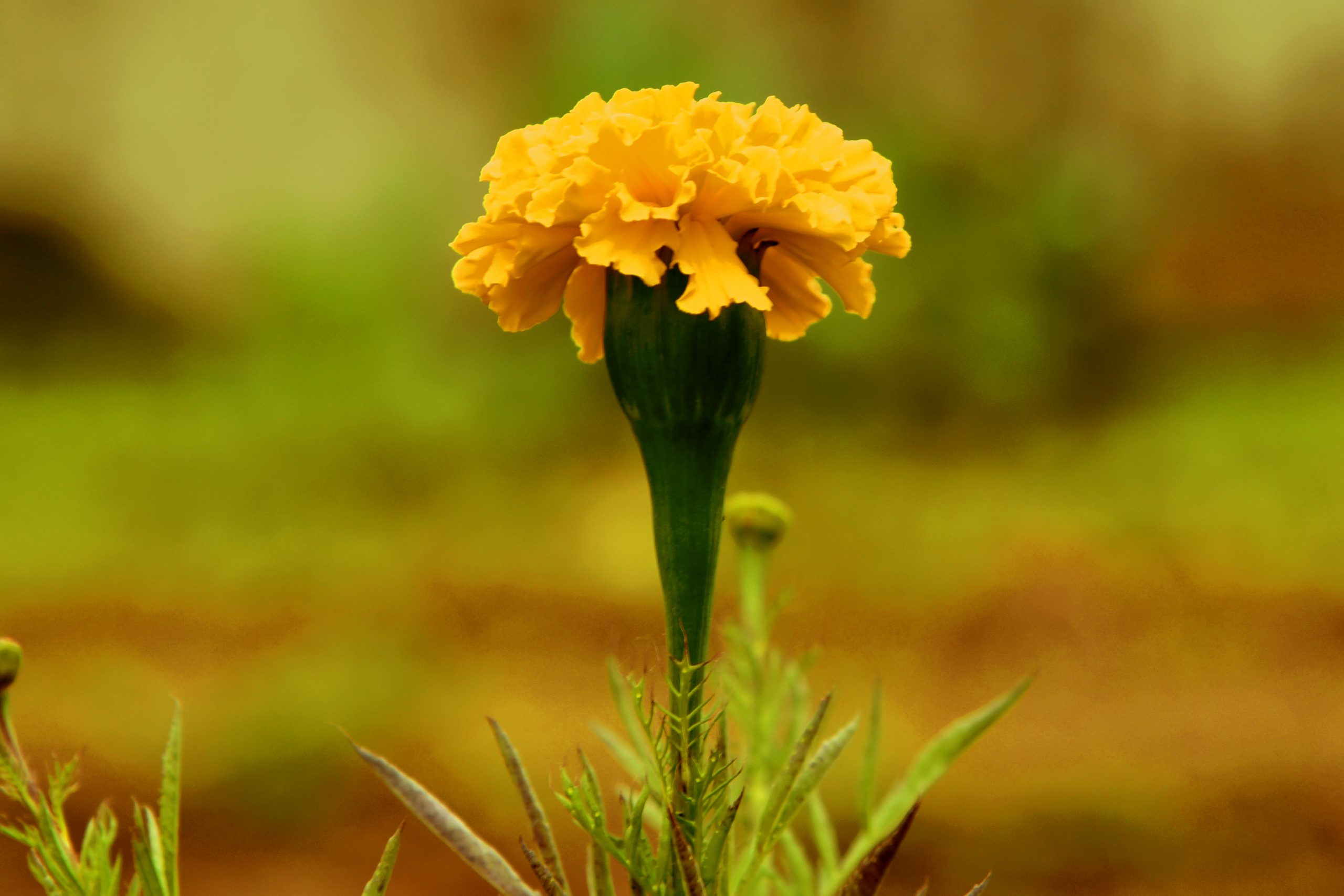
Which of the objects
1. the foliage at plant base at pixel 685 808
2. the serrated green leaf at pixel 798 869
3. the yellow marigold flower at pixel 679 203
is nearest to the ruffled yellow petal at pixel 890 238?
the yellow marigold flower at pixel 679 203

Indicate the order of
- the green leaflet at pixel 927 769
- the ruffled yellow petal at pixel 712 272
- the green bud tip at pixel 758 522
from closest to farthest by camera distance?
1. the ruffled yellow petal at pixel 712 272
2. the green leaflet at pixel 927 769
3. the green bud tip at pixel 758 522

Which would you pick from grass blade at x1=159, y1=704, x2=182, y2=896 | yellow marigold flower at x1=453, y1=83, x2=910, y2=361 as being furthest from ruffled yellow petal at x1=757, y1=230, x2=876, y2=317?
grass blade at x1=159, y1=704, x2=182, y2=896

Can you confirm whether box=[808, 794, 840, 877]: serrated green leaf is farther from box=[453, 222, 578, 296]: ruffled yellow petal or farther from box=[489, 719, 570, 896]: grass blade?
box=[453, 222, 578, 296]: ruffled yellow petal

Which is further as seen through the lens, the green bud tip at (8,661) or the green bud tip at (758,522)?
the green bud tip at (758,522)

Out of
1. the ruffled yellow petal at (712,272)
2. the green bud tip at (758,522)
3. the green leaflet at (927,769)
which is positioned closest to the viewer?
the ruffled yellow petal at (712,272)

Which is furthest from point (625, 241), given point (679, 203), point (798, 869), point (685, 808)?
point (798, 869)

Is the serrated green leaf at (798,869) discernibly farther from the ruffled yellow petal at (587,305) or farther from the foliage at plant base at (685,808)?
the ruffled yellow petal at (587,305)
